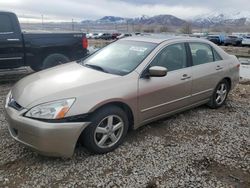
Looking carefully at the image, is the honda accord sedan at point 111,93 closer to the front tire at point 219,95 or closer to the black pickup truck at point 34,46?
the front tire at point 219,95

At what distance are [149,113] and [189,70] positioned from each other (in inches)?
46.3

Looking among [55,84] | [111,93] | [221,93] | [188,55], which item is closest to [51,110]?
[55,84]

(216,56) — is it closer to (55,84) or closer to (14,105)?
(55,84)

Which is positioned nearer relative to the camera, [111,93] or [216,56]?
[111,93]

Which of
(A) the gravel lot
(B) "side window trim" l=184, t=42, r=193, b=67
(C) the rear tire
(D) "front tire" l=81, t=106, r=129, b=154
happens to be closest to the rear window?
(C) the rear tire

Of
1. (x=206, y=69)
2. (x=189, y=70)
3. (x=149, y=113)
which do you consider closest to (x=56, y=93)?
(x=149, y=113)

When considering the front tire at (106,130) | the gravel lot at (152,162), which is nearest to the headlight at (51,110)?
the front tire at (106,130)

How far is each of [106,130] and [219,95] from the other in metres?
3.04

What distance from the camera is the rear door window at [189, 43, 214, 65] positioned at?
16.8ft

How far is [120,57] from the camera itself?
15.1 ft

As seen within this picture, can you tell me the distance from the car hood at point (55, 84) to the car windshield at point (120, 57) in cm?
22

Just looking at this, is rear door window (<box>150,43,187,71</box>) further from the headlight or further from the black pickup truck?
the black pickup truck

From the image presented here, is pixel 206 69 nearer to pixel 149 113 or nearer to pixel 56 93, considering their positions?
pixel 149 113

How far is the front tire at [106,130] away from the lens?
3602 millimetres
